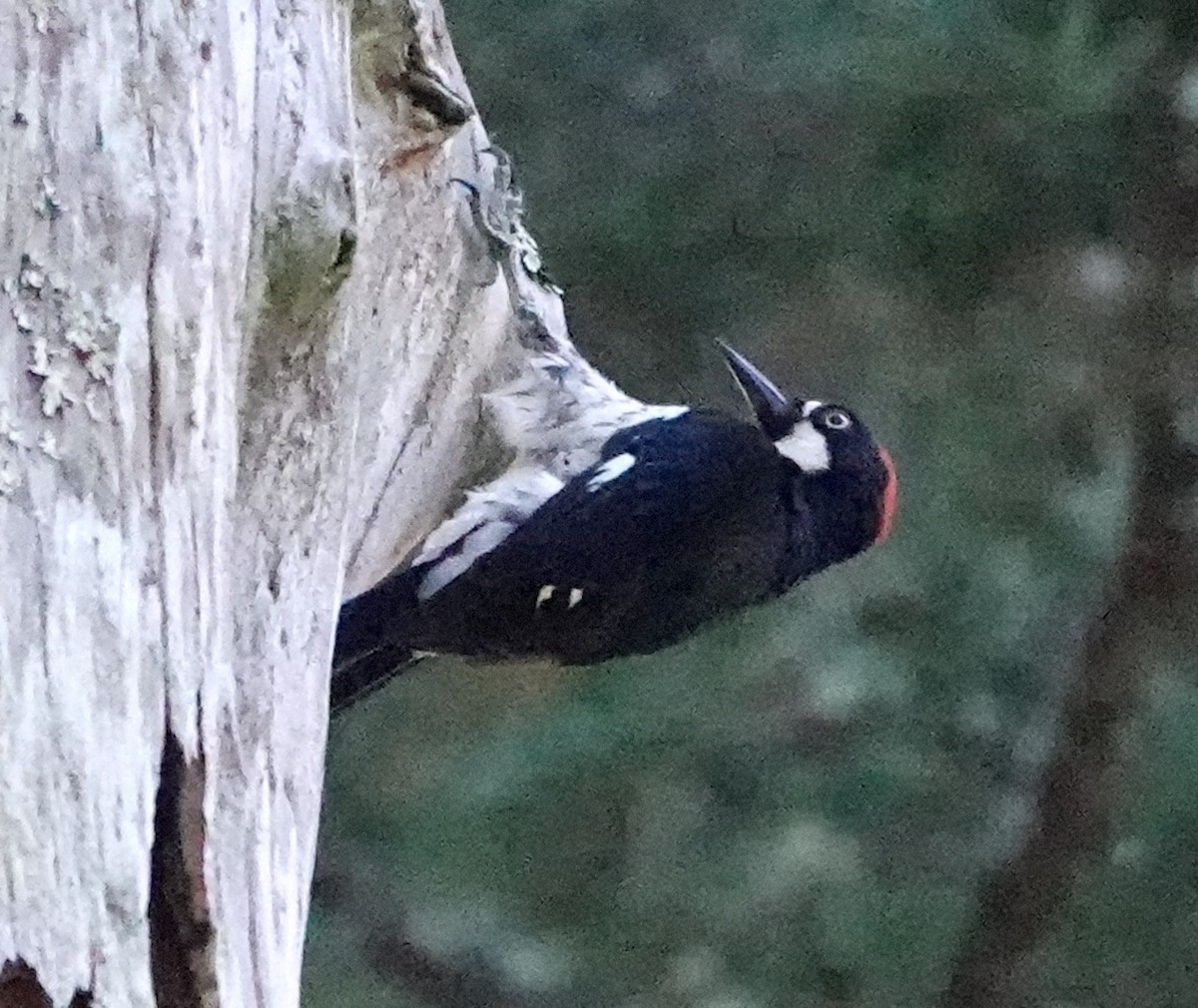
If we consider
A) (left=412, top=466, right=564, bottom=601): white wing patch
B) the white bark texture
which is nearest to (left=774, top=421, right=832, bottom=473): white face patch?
(left=412, top=466, right=564, bottom=601): white wing patch

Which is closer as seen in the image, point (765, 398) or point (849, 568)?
point (765, 398)

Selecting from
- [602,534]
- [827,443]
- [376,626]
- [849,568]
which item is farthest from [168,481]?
[849,568]

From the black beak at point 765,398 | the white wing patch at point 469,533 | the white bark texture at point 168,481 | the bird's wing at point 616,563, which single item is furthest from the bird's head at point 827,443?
the white bark texture at point 168,481

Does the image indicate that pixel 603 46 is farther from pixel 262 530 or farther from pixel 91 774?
pixel 91 774

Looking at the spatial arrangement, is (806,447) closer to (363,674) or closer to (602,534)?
(602,534)

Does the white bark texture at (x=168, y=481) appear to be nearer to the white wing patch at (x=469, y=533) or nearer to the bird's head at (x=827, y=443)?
the white wing patch at (x=469, y=533)

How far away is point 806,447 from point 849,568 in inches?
13.6

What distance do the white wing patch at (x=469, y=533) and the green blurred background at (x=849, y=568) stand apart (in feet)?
1.45

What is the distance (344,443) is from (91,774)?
16.4 inches

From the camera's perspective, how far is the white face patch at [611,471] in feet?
6.35

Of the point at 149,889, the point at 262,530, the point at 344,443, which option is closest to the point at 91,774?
the point at 149,889

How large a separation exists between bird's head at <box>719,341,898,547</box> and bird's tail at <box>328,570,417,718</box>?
493 mm

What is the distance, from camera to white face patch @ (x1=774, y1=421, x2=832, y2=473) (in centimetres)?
206

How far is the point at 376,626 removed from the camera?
181cm
